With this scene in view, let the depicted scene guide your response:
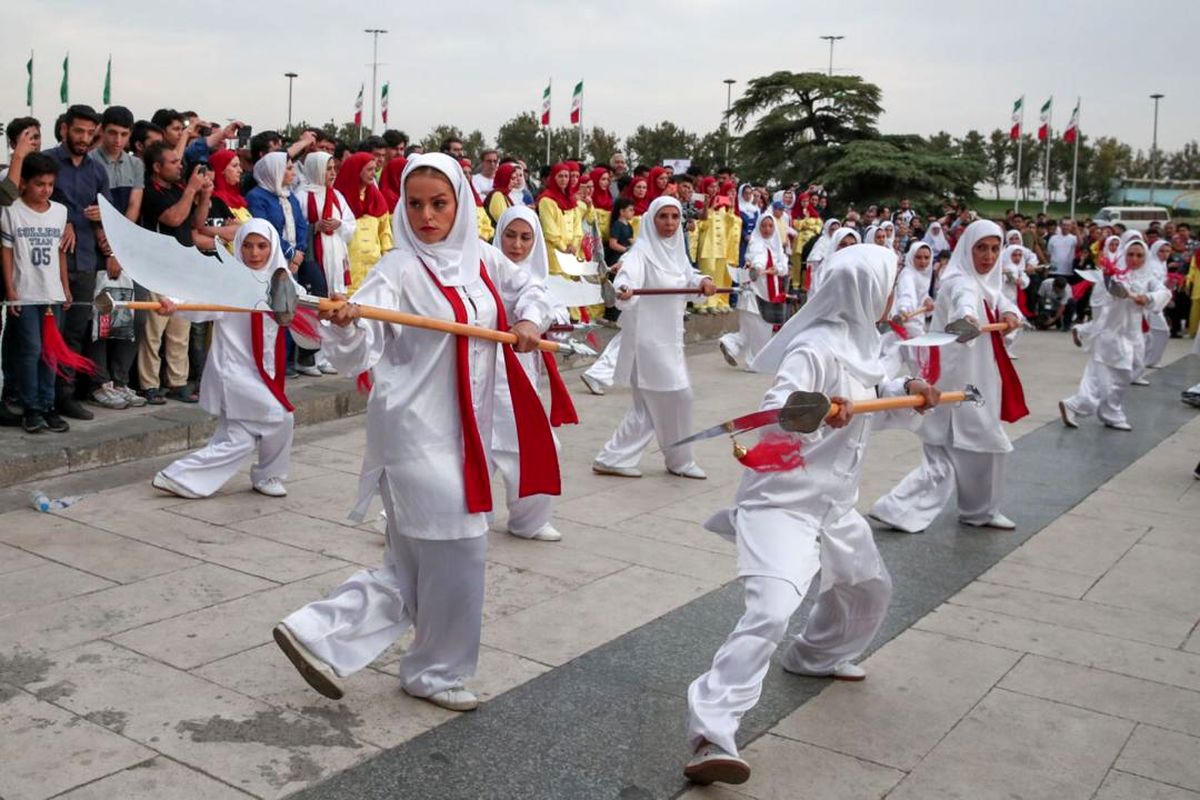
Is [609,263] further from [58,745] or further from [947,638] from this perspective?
[58,745]

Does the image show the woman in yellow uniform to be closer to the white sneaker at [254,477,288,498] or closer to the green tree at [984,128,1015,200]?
the white sneaker at [254,477,288,498]

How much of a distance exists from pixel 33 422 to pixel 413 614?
4.48 meters

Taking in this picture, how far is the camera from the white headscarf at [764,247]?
528 inches

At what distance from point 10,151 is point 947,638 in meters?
6.26

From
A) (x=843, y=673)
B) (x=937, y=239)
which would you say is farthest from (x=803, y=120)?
(x=843, y=673)

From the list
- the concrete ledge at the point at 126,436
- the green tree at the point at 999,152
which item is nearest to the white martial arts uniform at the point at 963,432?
the concrete ledge at the point at 126,436

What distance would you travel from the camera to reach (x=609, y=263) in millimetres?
14680

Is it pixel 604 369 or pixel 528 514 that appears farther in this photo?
pixel 604 369

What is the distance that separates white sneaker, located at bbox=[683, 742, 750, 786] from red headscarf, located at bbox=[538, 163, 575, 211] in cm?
977

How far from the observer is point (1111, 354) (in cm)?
1088

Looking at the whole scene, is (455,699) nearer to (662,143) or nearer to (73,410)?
(73,410)

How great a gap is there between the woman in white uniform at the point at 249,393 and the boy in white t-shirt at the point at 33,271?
3.87 feet

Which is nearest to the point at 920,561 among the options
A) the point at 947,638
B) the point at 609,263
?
the point at 947,638

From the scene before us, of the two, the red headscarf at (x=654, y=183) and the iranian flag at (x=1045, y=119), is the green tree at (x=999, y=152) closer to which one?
the iranian flag at (x=1045, y=119)
